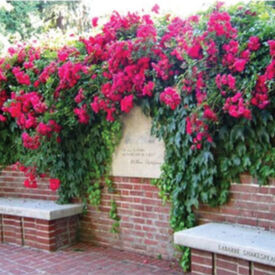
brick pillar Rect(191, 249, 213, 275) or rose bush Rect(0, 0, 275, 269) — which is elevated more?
rose bush Rect(0, 0, 275, 269)

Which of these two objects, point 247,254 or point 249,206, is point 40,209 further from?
point 247,254

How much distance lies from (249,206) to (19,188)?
3566 millimetres

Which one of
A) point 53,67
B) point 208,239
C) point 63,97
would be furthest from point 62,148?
point 208,239

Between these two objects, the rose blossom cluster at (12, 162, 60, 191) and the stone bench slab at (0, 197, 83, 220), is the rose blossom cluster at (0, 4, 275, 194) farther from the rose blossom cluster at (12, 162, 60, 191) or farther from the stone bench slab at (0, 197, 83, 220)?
the stone bench slab at (0, 197, 83, 220)

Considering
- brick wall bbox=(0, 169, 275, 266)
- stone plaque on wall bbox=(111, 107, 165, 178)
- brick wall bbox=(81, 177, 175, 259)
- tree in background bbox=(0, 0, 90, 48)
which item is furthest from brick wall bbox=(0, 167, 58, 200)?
tree in background bbox=(0, 0, 90, 48)

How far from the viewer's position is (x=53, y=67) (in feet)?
15.8

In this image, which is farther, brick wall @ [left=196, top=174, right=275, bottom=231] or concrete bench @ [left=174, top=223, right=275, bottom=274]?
brick wall @ [left=196, top=174, right=275, bottom=231]

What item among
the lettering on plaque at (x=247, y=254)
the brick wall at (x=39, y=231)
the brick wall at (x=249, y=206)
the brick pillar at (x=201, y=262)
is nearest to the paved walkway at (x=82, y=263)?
the brick wall at (x=39, y=231)

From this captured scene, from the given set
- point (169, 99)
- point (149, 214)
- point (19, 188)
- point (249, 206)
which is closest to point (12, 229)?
point (19, 188)

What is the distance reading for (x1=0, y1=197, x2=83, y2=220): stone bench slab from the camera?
472cm

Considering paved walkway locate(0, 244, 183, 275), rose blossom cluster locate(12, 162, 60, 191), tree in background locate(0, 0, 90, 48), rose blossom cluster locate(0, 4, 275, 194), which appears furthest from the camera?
tree in background locate(0, 0, 90, 48)

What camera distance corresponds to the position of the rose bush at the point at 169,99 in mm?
3500

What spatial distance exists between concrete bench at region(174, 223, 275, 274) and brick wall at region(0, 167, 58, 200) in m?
2.43

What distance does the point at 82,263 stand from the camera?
14.0 feet
